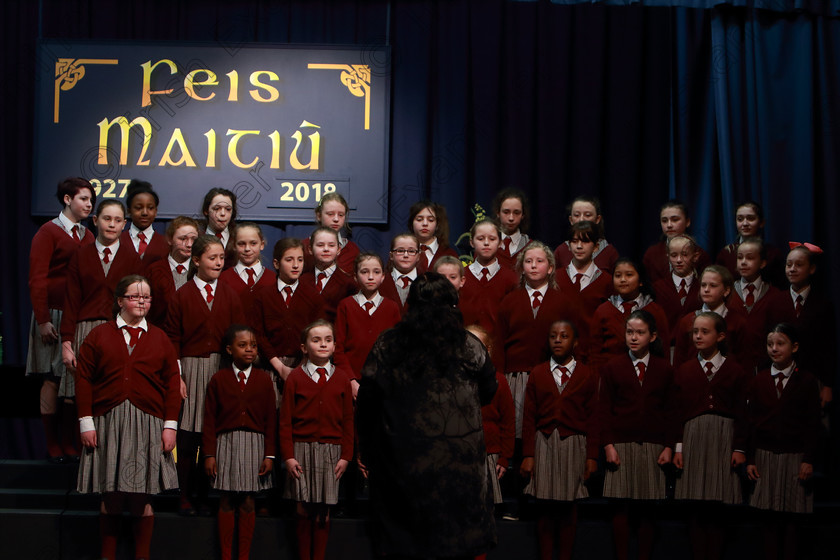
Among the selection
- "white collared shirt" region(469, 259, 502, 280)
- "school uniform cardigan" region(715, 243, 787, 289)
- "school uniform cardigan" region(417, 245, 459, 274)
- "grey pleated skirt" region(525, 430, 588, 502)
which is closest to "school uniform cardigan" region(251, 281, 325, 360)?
"school uniform cardigan" region(417, 245, 459, 274)

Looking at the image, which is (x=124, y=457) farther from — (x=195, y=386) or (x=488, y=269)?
(x=488, y=269)

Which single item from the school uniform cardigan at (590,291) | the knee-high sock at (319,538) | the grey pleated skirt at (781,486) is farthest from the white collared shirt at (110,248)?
the grey pleated skirt at (781,486)

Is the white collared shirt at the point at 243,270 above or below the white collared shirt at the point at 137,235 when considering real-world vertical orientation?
below

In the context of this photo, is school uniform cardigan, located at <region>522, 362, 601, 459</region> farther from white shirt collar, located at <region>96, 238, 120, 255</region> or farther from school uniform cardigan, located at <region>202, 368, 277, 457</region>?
white shirt collar, located at <region>96, 238, 120, 255</region>

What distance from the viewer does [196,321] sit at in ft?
13.9

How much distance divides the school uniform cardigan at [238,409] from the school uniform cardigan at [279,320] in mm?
279

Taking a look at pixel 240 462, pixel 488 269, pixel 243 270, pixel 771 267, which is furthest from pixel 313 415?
pixel 771 267

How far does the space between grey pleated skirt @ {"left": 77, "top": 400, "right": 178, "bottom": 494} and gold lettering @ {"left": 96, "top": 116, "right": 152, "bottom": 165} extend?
8.97 feet

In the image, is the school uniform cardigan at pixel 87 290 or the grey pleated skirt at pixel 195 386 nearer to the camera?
the grey pleated skirt at pixel 195 386

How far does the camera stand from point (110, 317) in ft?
14.4

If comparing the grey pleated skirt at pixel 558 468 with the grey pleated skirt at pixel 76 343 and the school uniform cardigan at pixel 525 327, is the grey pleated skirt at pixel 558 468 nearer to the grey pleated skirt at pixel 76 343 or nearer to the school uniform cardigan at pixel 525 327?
the school uniform cardigan at pixel 525 327

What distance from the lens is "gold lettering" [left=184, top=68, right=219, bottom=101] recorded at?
6.28m

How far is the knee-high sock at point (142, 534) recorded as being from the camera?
400 cm

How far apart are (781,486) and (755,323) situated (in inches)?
34.2
